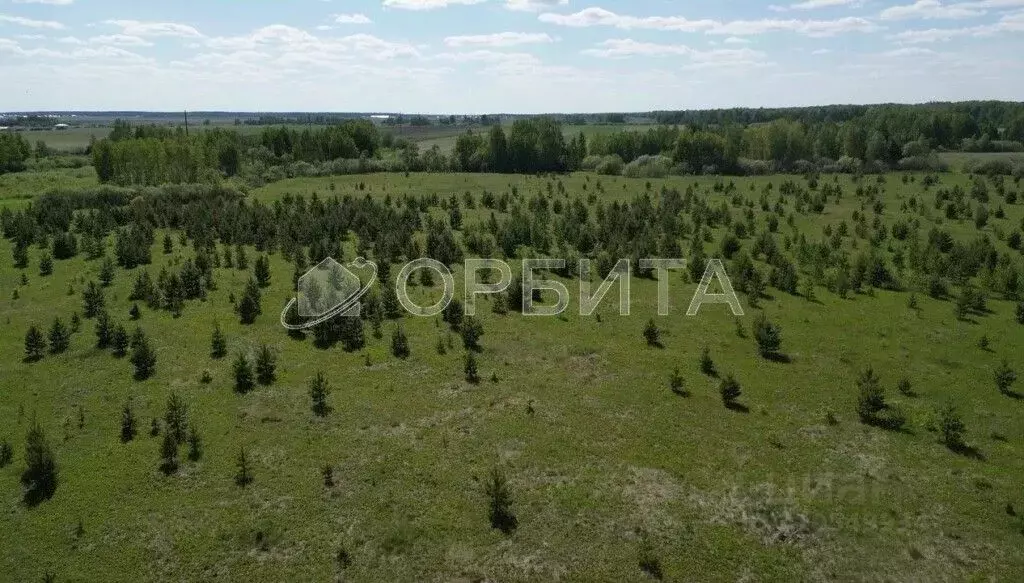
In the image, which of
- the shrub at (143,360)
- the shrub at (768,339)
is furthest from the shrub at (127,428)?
the shrub at (768,339)

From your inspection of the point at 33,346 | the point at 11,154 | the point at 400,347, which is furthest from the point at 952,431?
the point at 11,154

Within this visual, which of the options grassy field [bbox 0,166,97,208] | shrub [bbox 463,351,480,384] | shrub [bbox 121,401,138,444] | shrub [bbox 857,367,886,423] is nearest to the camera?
shrub [bbox 121,401,138,444]

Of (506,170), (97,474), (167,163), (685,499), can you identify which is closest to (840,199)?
(506,170)

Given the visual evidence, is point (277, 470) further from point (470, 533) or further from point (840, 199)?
point (840, 199)

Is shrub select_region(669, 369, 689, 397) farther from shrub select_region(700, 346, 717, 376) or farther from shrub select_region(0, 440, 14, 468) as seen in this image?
shrub select_region(0, 440, 14, 468)

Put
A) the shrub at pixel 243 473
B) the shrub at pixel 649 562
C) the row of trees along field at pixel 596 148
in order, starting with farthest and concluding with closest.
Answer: the row of trees along field at pixel 596 148, the shrub at pixel 243 473, the shrub at pixel 649 562

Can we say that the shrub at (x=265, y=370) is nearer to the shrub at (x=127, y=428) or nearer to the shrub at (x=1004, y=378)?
the shrub at (x=127, y=428)

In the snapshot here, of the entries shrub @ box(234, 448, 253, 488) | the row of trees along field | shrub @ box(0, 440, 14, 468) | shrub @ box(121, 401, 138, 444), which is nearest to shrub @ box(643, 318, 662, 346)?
shrub @ box(234, 448, 253, 488)

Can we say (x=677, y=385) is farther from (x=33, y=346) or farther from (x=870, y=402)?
(x=33, y=346)
